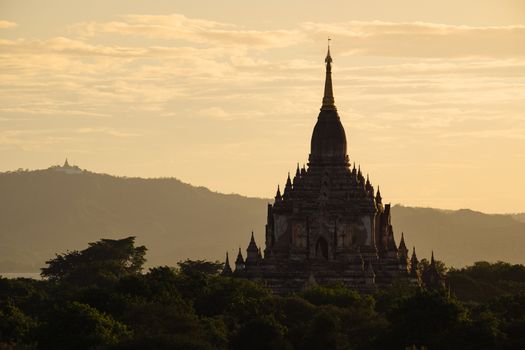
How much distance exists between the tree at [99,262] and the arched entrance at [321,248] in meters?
27.5

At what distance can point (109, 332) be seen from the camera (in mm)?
108750

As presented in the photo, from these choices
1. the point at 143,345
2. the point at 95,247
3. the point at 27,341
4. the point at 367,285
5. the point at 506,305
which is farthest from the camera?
the point at 95,247

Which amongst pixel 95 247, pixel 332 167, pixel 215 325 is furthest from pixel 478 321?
pixel 95 247

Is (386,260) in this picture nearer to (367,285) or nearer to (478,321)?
(367,285)

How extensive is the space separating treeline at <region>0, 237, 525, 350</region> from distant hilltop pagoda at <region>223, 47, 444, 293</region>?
804 cm

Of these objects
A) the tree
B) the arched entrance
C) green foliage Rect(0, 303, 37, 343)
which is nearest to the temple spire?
the arched entrance

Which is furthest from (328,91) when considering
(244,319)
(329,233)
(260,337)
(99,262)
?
(260,337)

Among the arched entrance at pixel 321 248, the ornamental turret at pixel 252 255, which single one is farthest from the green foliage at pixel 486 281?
the ornamental turret at pixel 252 255

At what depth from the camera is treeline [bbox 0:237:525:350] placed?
10781 cm

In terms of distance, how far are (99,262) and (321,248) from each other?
107 ft

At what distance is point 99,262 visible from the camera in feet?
608

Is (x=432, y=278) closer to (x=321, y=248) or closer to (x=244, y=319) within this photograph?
(x=321, y=248)

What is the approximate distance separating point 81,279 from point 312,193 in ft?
Answer: 89.3

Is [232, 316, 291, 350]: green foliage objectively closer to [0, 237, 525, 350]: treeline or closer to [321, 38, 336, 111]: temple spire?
[0, 237, 525, 350]: treeline
